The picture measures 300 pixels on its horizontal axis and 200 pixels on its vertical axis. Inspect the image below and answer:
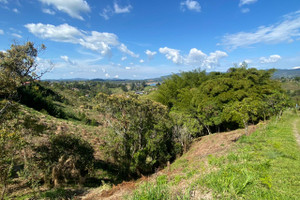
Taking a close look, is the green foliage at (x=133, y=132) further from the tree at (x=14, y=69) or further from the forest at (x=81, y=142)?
the tree at (x=14, y=69)

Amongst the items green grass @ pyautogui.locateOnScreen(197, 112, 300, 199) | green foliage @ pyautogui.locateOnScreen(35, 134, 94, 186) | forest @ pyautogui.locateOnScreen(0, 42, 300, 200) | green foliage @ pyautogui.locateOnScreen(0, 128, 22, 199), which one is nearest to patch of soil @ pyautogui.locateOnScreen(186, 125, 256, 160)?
forest @ pyautogui.locateOnScreen(0, 42, 300, 200)

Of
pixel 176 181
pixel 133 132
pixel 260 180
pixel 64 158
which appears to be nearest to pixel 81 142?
pixel 64 158

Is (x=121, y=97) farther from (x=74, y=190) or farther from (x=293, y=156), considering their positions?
(x=293, y=156)

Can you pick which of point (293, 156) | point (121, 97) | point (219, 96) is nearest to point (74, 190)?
point (121, 97)

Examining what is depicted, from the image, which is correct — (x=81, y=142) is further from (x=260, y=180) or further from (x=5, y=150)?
(x=260, y=180)

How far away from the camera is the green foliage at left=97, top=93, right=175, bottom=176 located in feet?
33.0

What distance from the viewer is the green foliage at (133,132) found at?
33.0ft

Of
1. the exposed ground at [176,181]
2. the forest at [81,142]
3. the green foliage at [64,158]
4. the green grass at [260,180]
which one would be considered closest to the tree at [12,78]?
the forest at [81,142]

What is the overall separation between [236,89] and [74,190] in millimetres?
20668

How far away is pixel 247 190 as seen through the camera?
358 centimetres

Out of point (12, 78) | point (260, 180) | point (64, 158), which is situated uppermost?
point (12, 78)

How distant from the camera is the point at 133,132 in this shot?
11.0 metres

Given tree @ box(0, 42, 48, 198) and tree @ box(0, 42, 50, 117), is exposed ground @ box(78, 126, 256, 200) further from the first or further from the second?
tree @ box(0, 42, 50, 117)

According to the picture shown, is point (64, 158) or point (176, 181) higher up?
point (176, 181)
